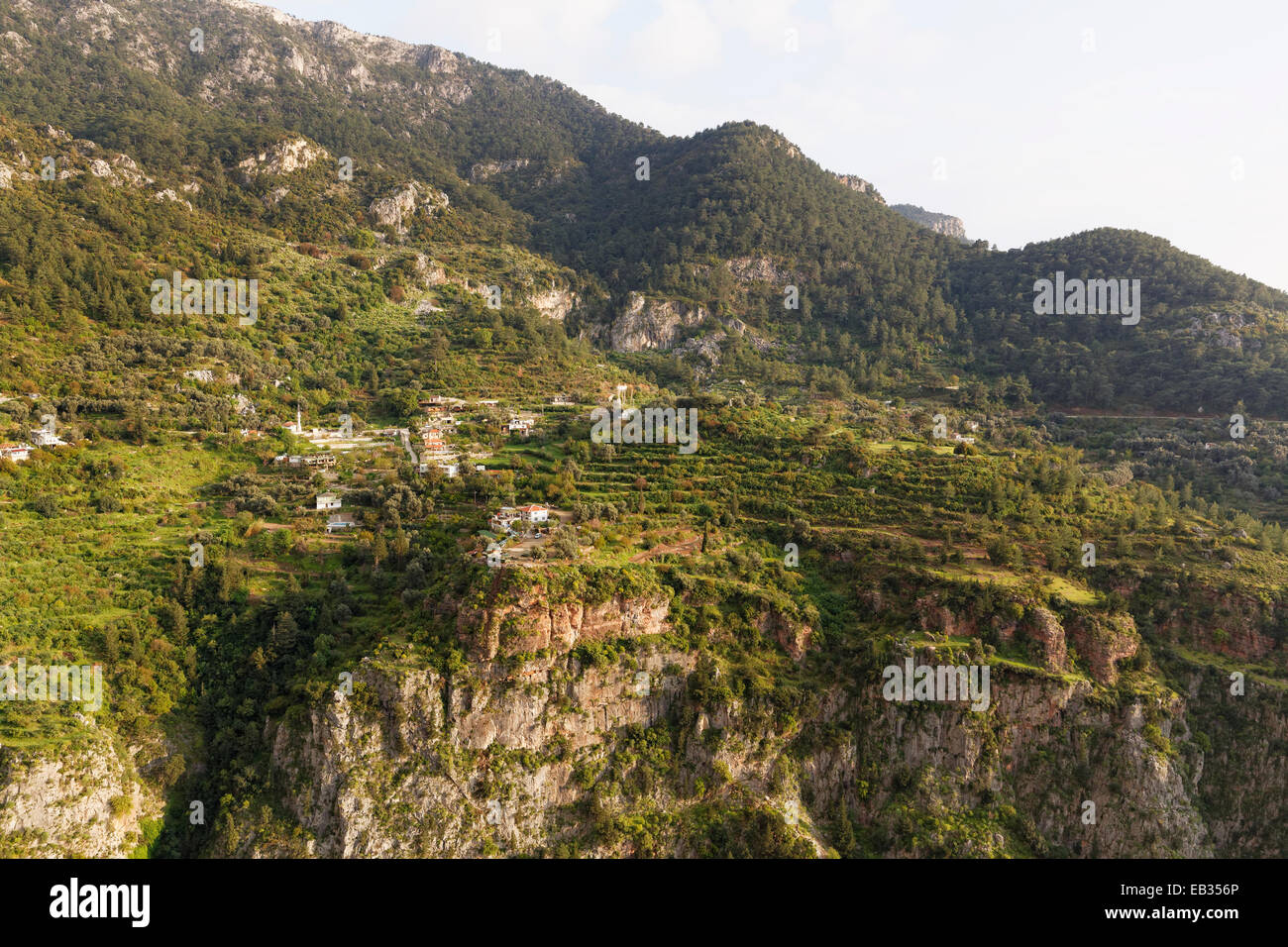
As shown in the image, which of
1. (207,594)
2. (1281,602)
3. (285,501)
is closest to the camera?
(1281,602)

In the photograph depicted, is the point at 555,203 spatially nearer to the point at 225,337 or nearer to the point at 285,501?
the point at 225,337

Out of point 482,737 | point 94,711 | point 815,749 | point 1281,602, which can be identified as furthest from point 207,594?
point 1281,602

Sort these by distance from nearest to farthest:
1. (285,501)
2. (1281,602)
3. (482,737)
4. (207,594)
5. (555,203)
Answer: (482,737) → (1281,602) → (207,594) → (285,501) → (555,203)
